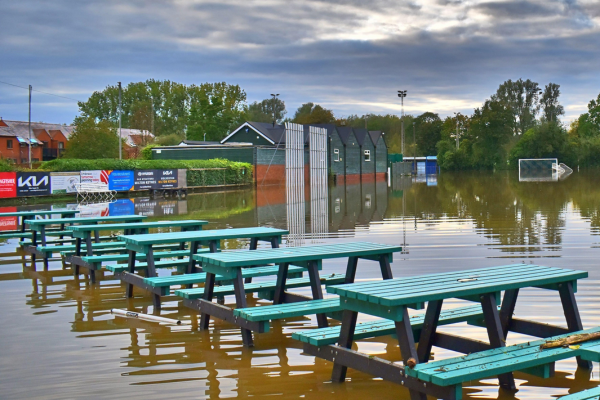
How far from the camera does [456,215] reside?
21.2 meters

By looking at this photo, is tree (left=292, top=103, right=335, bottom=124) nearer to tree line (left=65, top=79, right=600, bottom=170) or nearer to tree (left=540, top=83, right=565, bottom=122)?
tree line (left=65, top=79, right=600, bottom=170)

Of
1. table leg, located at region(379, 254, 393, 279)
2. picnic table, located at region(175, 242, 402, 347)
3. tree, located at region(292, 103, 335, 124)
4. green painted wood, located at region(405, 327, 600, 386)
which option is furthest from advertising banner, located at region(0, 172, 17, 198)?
tree, located at region(292, 103, 335, 124)

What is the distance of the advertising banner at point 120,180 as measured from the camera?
119ft

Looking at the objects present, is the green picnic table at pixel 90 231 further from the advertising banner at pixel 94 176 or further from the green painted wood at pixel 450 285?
the advertising banner at pixel 94 176

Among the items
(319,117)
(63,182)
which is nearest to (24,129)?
(319,117)

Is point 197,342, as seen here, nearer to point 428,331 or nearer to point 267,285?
point 267,285

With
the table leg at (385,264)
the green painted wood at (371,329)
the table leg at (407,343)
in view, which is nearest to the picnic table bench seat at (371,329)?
the green painted wood at (371,329)

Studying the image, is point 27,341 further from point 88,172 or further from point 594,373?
point 88,172

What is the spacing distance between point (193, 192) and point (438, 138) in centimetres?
9117

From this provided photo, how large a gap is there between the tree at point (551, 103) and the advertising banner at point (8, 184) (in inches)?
4418

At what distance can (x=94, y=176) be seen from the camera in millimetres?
35188

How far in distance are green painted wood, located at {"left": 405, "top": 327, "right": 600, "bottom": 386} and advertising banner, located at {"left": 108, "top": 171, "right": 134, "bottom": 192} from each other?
33554 mm

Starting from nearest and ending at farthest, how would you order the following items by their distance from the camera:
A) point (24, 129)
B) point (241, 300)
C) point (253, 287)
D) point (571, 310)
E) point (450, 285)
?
point (450, 285)
point (571, 310)
point (241, 300)
point (253, 287)
point (24, 129)

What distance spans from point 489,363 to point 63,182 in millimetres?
32430
